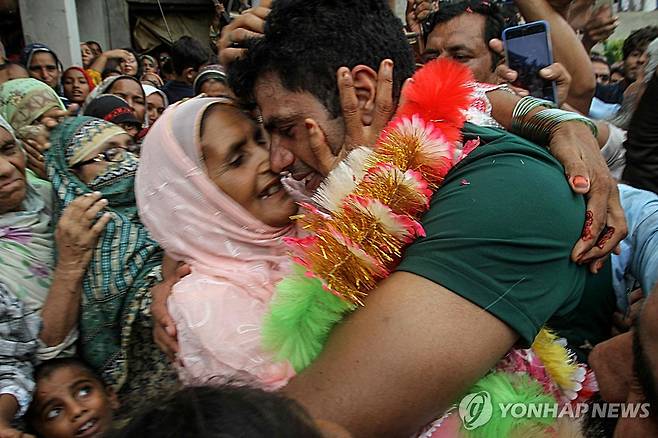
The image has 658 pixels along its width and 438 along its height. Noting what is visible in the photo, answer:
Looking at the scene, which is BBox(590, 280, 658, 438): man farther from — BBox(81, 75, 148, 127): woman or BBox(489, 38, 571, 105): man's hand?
BBox(81, 75, 148, 127): woman

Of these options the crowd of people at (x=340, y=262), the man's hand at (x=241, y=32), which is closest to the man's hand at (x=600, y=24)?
the crowd of people at (x=340, y=262)

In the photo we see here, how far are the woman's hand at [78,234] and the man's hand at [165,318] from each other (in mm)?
529

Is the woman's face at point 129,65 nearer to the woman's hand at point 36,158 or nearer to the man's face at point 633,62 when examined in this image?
the woman's hand at point 36,158

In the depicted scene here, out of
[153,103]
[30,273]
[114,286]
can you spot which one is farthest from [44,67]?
[114,286]

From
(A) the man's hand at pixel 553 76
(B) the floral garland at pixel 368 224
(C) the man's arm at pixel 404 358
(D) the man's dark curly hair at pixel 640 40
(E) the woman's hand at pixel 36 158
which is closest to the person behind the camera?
(C) the man's arm at pixel 404 358

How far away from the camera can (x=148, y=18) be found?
1498 cm

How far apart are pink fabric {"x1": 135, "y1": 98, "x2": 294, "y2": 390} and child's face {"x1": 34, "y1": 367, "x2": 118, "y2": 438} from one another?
0.82 meters

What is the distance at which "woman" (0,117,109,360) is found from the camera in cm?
228

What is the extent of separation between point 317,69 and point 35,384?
1723 mm

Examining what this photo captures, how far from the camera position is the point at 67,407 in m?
2.29

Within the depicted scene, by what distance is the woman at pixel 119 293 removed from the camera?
7.45 ft

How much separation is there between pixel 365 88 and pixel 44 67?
20.9 ft

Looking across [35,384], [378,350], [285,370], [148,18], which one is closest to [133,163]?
[35,384]

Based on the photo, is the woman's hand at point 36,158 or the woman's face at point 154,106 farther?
the woman's face at point 154,106
